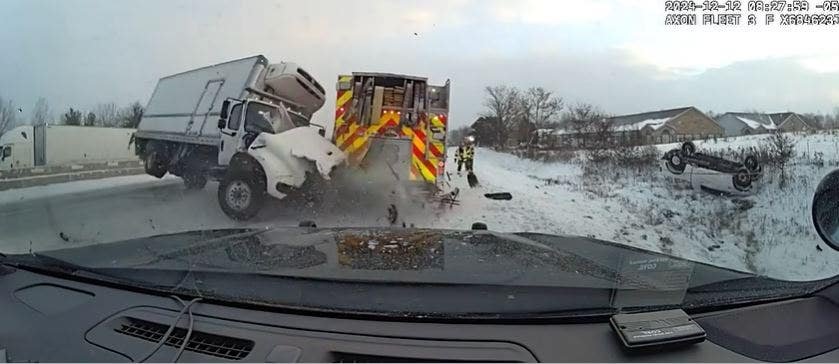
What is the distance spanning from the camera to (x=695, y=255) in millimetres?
3916

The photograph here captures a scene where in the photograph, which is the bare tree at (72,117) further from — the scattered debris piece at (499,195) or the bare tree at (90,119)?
the scattered debris piece at (499,195)

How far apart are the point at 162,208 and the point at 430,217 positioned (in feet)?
8.54

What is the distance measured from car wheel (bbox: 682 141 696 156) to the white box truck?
3.22 m

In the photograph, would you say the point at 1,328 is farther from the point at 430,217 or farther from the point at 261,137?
the point at 430,217

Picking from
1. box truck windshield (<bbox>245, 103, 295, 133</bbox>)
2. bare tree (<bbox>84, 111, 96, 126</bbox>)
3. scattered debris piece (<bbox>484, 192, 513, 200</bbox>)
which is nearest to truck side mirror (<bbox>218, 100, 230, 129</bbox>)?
box truck windshield (<bbox>245, 103, 295, 133</bbox>)

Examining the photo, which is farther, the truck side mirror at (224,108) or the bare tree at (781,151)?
the truck side mirror at (224,108)

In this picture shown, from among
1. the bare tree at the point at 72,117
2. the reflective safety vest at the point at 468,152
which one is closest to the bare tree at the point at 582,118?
the reflective safety vest at the point at 468,152

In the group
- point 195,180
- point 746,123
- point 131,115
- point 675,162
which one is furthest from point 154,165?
point 746,123

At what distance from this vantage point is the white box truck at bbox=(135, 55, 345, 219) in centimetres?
430

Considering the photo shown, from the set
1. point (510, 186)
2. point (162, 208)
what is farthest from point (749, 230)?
point (162, 208)

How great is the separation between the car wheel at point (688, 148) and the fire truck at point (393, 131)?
219cm

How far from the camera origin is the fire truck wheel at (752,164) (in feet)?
13.4

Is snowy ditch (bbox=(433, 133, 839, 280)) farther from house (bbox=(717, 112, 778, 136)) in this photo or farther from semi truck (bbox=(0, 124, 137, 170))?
semi truck (bbox=(0, 124, 137, 170))

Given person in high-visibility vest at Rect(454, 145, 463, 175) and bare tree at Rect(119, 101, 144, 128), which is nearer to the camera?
bare tree at Rect(119, 101, 144, 128)
